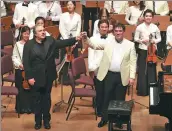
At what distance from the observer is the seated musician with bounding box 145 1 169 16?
10.4m

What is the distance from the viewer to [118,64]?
683 centimetres

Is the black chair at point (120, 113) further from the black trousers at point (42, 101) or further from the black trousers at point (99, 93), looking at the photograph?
the black trousers at point (42, 101)

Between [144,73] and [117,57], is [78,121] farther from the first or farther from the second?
[144,73]

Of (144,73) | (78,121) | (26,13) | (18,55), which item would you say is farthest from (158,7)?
(18,55)

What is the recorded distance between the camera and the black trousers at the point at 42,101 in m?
6.88

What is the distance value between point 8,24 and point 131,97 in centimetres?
363

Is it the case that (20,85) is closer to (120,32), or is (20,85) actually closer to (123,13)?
(120,32)

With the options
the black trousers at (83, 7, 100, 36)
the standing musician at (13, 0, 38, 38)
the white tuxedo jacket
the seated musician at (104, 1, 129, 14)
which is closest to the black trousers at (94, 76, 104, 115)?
the white tuxedo jacket

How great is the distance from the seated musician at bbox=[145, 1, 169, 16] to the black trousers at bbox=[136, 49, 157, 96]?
235 cm

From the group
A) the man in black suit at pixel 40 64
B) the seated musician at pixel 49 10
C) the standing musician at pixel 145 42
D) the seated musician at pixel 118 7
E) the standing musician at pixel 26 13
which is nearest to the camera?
the man in black suit at pixel 40 64

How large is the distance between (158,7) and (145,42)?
2659 mm

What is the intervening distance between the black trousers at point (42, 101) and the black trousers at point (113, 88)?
90 cm

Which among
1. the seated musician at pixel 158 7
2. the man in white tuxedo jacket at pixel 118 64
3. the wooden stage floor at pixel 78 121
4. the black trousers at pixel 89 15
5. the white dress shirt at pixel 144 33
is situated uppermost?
the seated musician at pixel 158 7

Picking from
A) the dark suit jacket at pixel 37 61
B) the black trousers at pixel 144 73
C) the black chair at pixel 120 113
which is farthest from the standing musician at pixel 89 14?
the black chair at pixel 120 113
